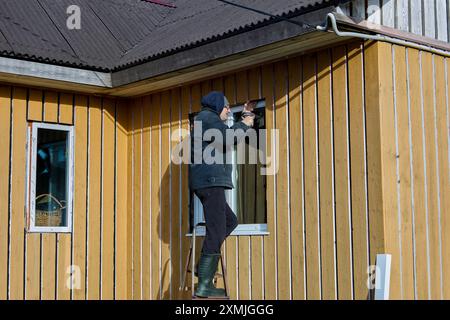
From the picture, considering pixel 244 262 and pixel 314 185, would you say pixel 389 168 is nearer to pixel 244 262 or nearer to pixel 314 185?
pixel 314 185

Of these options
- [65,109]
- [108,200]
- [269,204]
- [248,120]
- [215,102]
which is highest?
[65,109]

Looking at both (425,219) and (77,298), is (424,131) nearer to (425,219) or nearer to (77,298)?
(425,219)

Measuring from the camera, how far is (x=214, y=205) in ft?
22.4

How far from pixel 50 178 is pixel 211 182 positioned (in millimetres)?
3070

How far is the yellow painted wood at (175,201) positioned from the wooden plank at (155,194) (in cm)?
24

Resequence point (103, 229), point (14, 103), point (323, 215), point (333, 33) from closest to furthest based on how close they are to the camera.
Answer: point (333, 33) < point (323, 215) < point (14, 103) < point (103, 229)

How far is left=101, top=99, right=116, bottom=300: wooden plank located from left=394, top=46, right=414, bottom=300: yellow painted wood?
3.64 meters

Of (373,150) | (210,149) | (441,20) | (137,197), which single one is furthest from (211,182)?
(441,20)

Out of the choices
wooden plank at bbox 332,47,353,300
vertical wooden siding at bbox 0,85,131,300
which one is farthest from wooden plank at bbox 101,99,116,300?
wooden plank at bbox 332,47,353,300

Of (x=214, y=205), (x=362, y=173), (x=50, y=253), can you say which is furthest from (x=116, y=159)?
(x=362, y=173)

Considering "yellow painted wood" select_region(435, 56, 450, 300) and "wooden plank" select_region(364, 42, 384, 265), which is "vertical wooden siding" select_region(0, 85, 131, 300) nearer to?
"wooden plank" select_region(364, 42, 384, 265)

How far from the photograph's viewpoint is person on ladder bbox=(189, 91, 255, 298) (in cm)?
675

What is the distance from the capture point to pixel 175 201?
8.61 meters
